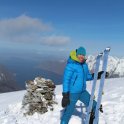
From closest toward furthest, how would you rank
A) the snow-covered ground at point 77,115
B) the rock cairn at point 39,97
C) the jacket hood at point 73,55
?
the jacket hood at point 73,55
the snow-covered ground at point 77,115
the rock cairn at point 39,97

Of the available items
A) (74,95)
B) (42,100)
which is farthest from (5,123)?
(74,95)

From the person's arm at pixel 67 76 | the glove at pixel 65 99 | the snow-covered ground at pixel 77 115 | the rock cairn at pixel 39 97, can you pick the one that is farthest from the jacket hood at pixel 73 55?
the rock cairn at pixel 39 97

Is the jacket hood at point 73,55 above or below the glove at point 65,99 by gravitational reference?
above

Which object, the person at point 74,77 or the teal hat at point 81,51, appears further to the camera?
the teal hat at point 81,51

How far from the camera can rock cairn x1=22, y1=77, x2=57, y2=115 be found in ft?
47.2

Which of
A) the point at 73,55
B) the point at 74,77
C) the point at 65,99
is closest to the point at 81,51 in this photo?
the point at 73,55

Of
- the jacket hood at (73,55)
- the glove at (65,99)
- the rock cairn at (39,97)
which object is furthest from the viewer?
the rock cairn at (39,97)

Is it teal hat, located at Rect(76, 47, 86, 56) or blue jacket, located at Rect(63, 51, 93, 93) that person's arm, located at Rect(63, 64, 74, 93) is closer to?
blue jacket, located at Rect(63, 51, 93, 93)

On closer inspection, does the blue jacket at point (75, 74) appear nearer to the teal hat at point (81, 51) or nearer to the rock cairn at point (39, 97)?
the teal hat at point (81, 51)

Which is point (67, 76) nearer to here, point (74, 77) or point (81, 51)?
point (74, 77)

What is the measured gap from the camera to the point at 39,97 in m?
14.5

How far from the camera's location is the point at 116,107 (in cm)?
1355

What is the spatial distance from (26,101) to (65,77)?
506 centimetres

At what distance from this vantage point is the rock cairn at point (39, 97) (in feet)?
47.2
